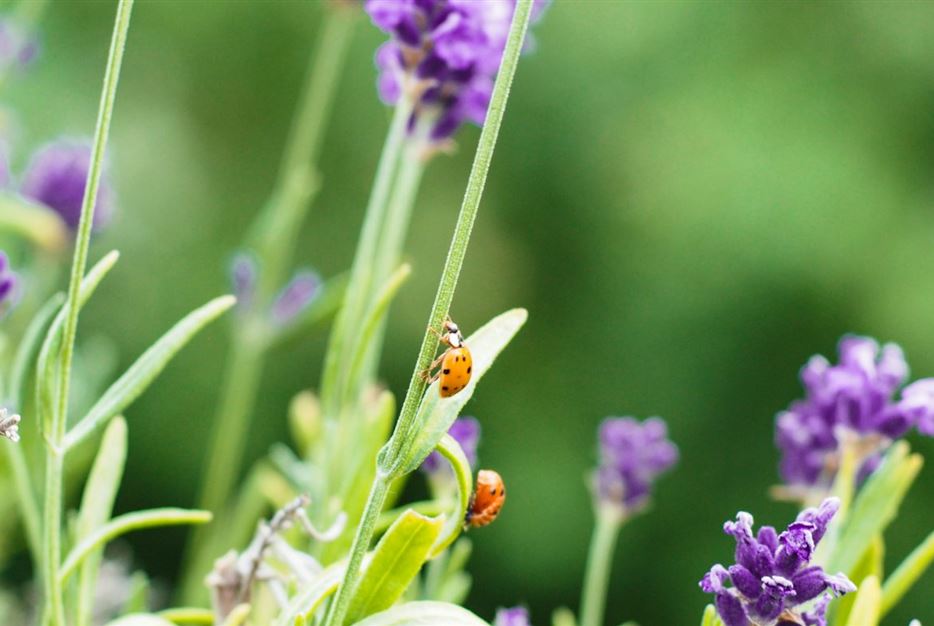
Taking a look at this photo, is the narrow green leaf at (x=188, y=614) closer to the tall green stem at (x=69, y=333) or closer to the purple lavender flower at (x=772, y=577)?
the tall green stem at (x=69, y=333)

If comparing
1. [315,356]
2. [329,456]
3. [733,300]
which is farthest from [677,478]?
[329,456]

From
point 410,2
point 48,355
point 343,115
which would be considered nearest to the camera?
point 48,355

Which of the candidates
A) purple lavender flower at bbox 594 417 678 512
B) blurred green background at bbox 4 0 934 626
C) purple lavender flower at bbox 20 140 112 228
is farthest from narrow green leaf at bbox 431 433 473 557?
blurred green background at bbox 4 0 934 626

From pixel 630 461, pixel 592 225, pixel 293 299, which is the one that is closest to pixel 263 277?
pixel 293 299

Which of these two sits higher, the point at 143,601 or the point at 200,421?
the point at 143,601

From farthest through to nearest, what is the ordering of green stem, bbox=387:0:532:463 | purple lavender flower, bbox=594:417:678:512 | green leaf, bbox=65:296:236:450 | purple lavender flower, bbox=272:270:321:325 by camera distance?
purple lavender flower, bbox=272:270:321:325 < purple lavender flower, bbox=594:417:678:512 < green leaf, bbox=65:296:236:450 < green stem, bbox=387:0:532:463

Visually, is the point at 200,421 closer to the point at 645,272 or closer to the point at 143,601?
the point at 645,272

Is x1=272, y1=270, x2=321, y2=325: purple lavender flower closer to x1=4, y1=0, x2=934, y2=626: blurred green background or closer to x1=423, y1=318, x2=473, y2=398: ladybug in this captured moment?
x1=423, y1=318, x2=473, y2=398: ladybug
